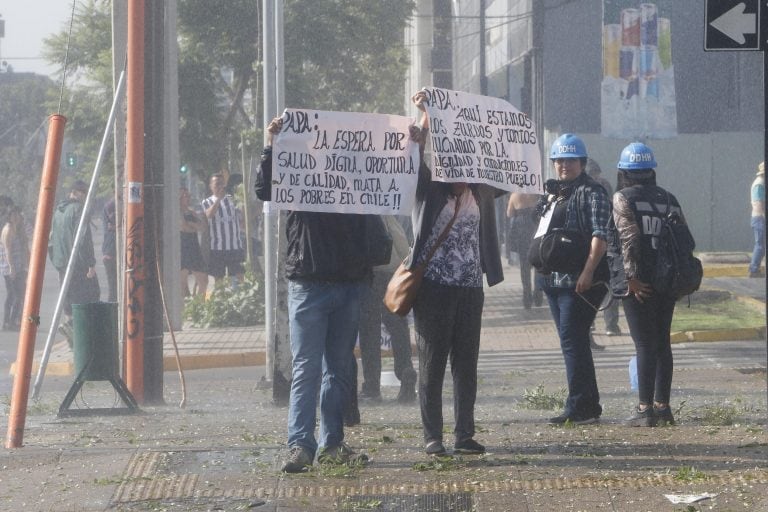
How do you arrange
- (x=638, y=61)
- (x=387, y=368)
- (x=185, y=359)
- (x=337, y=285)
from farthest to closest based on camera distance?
(x=638, y=61)
(x=185, y=359)
(x=387, y=368)
(x=337, y=285)

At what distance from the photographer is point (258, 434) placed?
7.59 meters

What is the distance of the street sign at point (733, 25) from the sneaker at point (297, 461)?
2780mm

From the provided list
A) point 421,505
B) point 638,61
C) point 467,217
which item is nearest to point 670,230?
point 467,217

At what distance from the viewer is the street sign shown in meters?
6.15

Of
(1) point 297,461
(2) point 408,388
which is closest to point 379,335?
(2) point 408,388

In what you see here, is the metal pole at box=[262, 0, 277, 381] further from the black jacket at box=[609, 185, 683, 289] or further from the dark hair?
the black jacket at box=[609, 185, 683, 289]

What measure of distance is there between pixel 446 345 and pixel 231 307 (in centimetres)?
981

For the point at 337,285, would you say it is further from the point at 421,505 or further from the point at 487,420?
the point at 487,420

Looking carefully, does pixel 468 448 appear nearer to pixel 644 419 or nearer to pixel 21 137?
pixel 644 419

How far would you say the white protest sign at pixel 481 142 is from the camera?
646 cm

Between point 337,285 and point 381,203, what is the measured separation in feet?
1.61

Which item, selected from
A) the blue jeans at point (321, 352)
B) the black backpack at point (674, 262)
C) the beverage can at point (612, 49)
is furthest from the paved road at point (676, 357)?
the beverage can at point (612, 49)

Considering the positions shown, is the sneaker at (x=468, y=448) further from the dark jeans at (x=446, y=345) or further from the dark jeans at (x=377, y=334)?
the dark jeans at (x=377, y=334)

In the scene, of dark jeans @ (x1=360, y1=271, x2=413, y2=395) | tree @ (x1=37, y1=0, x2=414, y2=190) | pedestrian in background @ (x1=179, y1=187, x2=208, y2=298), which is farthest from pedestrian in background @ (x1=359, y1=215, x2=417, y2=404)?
tree @ (x1=37, y1=0, x2=414, y2=190)
